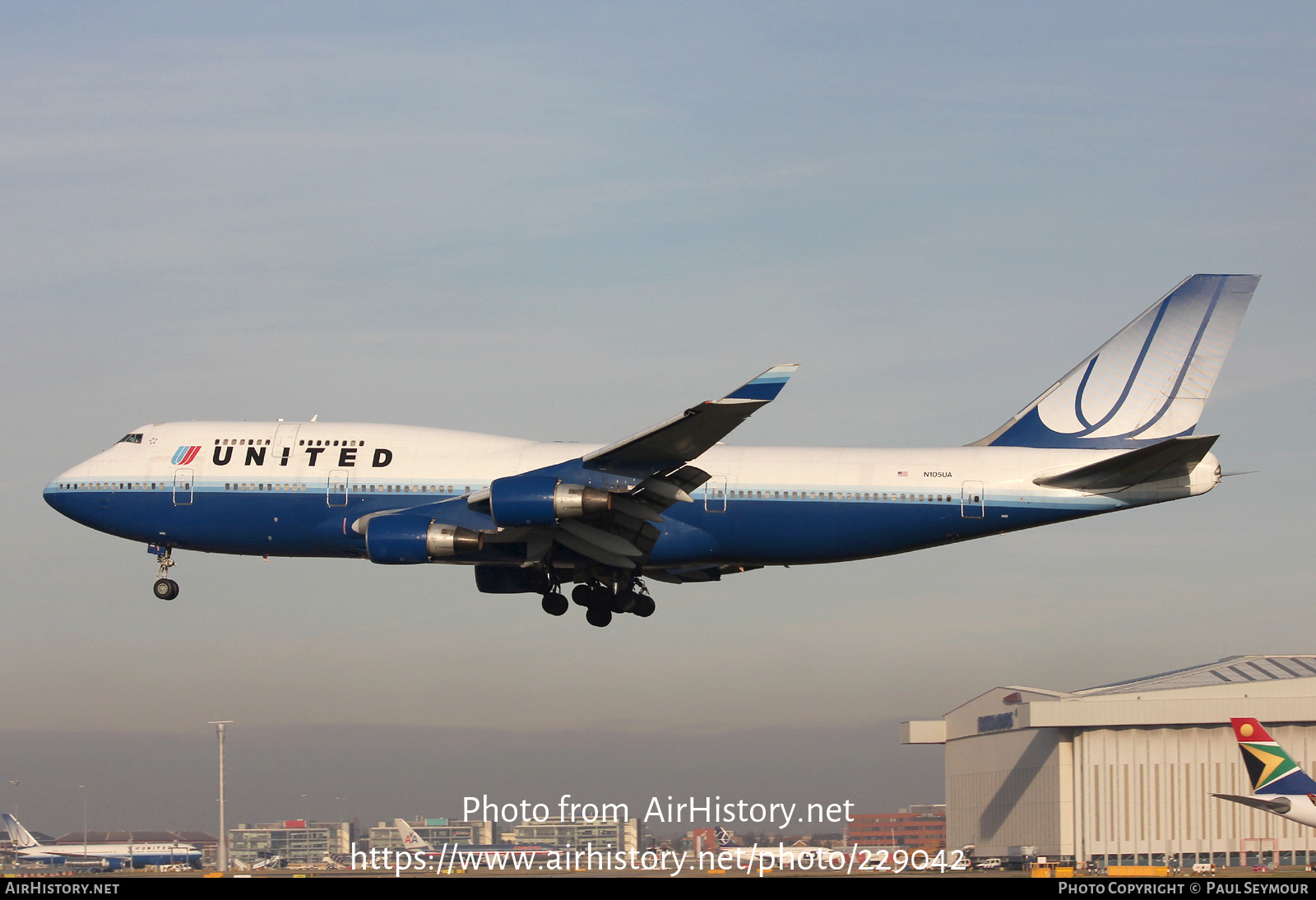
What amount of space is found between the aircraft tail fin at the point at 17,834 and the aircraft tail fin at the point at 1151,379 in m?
81.7

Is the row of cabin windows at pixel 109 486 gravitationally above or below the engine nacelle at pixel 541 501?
above

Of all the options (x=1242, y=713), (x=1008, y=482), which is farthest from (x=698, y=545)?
(x=1242, y=713)

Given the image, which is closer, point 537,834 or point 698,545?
point 698,545

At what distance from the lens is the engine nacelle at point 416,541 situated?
1395 inches

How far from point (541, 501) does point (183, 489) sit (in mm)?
11342

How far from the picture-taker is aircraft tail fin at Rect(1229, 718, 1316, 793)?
1766 inches

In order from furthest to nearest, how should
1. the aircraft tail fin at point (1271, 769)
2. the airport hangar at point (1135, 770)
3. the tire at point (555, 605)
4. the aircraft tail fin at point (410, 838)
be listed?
1. the airport hangar at point (1135, 770)
2. the aircraft tail fin at point (410, 838)
3. the aircraft tail fin at point (1271, 769)
4. the tire at point (555, 605)

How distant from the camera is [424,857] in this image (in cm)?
4691

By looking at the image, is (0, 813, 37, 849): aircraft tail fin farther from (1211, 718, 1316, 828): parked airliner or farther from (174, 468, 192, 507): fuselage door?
(1211, 718, 1316, 828): parked airliner

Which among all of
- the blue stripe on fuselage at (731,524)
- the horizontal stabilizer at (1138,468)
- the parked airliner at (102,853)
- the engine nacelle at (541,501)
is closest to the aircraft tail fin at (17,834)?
the parked airliner at (102,853)

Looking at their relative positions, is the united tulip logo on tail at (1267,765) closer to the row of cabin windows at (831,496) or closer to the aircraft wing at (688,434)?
the row of cabin windows at (831,496)

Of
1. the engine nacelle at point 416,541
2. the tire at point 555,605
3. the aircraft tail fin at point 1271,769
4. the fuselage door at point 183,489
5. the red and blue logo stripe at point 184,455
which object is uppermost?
the red and blue logo stripe at point 184,455
